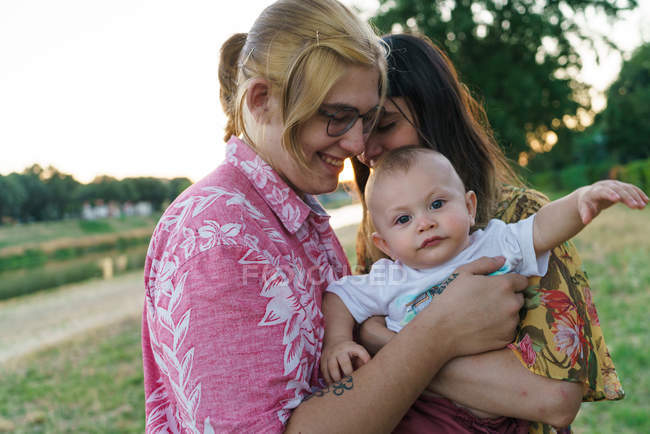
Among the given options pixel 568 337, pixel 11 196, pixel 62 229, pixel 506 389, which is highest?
pixel 568 337

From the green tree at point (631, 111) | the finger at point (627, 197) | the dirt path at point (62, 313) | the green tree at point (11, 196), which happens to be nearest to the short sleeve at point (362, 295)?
the finger at point (627, 197)

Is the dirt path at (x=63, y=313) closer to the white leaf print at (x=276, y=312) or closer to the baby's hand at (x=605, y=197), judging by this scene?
the baby's hand at (x=605, y=197)

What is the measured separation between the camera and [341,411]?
4.38 feet

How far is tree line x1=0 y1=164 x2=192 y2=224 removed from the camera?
65.7 feet

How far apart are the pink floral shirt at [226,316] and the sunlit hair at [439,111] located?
3.09 feet

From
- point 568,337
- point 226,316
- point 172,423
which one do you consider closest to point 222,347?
point 226,316

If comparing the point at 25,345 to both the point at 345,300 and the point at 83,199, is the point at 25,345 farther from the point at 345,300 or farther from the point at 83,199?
the point at 83,199

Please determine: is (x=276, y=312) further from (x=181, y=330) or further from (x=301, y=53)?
(x=301, y=53)

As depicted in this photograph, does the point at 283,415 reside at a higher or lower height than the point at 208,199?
lower

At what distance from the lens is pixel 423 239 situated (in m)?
1.85

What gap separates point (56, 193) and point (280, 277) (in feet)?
91.1

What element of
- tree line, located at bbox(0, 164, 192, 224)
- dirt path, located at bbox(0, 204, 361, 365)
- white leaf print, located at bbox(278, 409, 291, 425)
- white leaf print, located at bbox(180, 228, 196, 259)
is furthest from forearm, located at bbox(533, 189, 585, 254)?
tree line, located at bbox(0, 164, 192, 224)

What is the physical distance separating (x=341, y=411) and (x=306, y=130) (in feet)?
2.92

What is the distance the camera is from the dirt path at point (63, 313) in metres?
7.91
